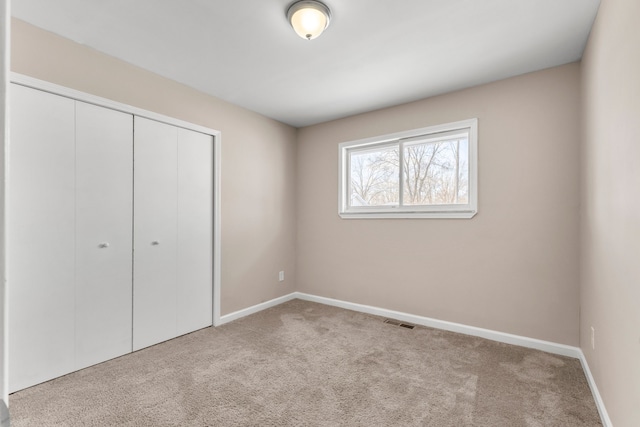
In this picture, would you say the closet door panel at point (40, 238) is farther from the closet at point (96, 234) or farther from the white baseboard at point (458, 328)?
the white baseboard at point (458, 328)

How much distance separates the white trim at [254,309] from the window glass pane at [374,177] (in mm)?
1517

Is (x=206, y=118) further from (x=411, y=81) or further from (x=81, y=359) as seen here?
(x=81, y=359)

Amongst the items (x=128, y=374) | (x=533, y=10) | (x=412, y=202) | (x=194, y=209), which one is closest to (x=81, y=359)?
(x=128, y=374)

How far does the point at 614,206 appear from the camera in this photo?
172cm

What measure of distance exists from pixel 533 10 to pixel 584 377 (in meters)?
2.53

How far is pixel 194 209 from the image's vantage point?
3.24m

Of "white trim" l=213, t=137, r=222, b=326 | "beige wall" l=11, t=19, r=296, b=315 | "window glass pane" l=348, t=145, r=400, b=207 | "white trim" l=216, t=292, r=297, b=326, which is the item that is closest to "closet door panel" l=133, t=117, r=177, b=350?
"beige wall" l=11, t=19, r=296, b=315

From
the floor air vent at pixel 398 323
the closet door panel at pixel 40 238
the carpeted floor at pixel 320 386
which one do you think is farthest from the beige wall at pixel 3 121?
the floor air vent at pixel 398 323

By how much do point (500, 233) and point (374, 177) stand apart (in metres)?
1.52

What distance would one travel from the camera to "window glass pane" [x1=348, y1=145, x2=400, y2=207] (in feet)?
12.4

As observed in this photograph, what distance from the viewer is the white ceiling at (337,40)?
2.00 metres

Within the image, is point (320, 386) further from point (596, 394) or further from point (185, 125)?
point (185, 125)

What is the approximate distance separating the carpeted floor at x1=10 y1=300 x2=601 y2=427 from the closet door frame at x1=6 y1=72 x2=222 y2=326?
24.4 inches

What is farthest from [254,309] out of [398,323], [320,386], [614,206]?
[614,206]
